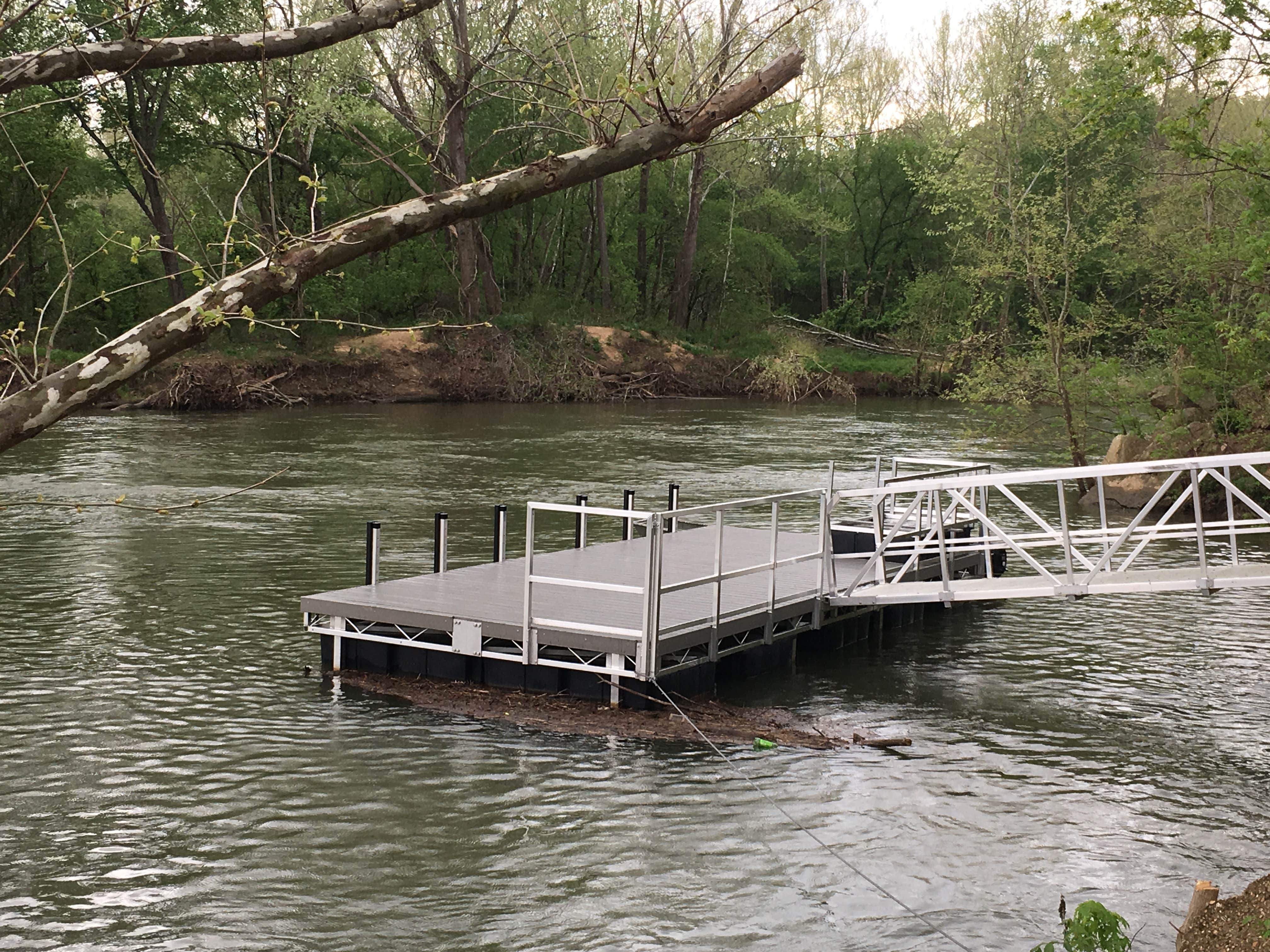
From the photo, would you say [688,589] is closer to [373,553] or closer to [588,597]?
[588,597]

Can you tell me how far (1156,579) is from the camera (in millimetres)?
13977

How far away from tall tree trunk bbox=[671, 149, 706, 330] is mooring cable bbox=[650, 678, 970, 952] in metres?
55.0

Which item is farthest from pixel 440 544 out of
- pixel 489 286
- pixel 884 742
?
pixel 489 286

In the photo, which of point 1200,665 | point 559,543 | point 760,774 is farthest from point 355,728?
point 559,543

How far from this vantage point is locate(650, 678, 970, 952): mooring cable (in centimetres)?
865

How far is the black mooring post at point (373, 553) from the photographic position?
14.8 m

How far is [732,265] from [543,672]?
2355 inches

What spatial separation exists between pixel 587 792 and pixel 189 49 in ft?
22.0

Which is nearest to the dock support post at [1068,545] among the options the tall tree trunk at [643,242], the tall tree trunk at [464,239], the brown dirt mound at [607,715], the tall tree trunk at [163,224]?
the brown dirt mound at [607,715]

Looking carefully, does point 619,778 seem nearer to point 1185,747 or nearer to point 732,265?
point 1185,747

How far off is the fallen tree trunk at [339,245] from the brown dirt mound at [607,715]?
741 cm

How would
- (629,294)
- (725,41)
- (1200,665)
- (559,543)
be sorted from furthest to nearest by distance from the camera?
(629,294)
(559,543)
(1200,665)
(725,41)

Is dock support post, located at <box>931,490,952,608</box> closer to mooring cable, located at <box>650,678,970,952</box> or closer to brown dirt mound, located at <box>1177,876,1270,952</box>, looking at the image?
mooring cable, located at <box>650,678,970,952</box>

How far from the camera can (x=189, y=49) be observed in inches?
222
